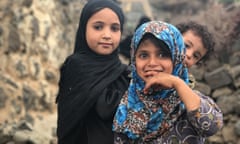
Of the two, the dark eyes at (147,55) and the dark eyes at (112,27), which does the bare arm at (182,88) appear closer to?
the dark eyes at (147,55)

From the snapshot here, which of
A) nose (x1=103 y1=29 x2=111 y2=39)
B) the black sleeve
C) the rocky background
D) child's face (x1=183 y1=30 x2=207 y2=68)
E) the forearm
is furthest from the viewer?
the rocky background

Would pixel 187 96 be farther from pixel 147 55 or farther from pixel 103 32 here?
pixel 103 32

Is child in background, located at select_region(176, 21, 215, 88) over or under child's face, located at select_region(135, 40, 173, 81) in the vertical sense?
over

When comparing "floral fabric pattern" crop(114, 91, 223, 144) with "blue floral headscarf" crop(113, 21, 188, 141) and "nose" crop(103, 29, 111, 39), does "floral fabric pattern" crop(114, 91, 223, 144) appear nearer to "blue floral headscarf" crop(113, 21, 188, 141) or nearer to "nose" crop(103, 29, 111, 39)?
"blue floral headscarf" crop(113, 21, 188, 141)

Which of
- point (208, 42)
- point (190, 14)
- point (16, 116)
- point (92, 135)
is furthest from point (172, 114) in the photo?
point (190, 14)

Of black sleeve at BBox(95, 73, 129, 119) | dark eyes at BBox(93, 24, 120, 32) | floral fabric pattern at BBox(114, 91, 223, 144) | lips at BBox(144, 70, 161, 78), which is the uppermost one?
dark eyes at BBox(93, 24, 120, 32)

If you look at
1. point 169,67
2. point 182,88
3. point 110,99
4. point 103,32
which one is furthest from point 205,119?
point 103,32

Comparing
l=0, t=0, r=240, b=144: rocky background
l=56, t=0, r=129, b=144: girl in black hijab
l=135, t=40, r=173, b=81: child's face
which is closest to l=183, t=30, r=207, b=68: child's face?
l=56, t=0, r=129, b=144: girl in black hijab

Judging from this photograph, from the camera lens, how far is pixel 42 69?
6.04 m

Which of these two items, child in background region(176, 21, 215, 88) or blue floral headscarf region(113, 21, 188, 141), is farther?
child in background region(176, 21, 215, 88)

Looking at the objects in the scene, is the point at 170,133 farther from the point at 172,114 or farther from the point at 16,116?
the point at 16,116

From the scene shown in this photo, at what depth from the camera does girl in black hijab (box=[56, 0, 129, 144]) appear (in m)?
2.13

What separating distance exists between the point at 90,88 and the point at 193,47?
0.63 m

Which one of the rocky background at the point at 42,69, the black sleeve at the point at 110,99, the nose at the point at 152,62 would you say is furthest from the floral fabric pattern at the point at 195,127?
the rocky background at the point at 42,69
